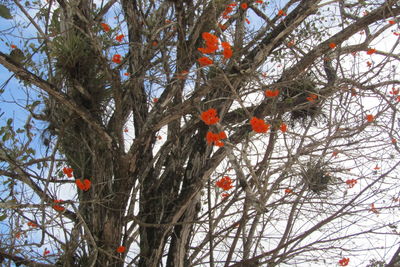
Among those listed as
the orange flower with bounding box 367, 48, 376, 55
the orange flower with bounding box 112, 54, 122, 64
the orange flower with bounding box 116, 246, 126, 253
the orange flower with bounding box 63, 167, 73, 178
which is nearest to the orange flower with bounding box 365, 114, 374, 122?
the orange flower with bounding box 367, 48, 376, 55

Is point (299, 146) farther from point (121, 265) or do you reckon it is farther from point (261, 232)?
point (121, 265)

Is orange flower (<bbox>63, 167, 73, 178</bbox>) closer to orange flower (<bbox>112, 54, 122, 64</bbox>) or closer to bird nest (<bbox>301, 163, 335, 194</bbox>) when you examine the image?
orange flower (<bbox>112, 54, 122, 64</bbox>)

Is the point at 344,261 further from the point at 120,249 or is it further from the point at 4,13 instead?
the point at 4,13

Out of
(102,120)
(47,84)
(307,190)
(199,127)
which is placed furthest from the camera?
(307,190)

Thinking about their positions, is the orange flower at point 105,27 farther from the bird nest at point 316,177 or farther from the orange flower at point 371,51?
the orange flower at point 371,51

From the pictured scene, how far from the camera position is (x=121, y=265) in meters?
3.12

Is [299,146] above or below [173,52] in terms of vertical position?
below

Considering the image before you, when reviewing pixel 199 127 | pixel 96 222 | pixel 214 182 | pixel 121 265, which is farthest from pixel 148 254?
pixel 199 127

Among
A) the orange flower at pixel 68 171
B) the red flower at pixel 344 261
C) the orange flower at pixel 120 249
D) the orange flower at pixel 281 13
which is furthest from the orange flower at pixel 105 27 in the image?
the red flower at pixel 344 261

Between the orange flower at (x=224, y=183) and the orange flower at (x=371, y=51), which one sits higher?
the orange flower at (x=371, y=51)

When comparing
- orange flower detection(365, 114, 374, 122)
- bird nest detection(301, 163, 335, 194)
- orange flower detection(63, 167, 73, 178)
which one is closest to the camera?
orange flower detection(63, 167, 73, 178)

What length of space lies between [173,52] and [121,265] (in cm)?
186

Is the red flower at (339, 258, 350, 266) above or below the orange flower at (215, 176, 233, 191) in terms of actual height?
below

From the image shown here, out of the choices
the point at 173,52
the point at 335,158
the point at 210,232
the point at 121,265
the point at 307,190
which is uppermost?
the point at 173,52
